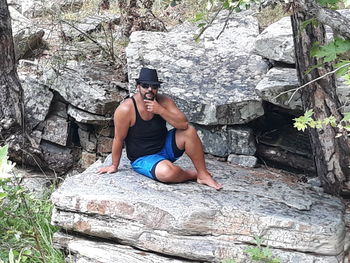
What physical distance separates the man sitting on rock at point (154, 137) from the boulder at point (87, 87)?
174 cm

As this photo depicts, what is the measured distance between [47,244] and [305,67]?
9.64 ft

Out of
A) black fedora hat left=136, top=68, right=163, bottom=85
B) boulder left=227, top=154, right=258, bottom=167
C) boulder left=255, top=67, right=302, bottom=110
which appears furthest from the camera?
boulder left=227, top=154, right=258, bottom=167

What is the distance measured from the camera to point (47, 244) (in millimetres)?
5219

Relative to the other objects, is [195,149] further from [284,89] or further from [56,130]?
[56,130]

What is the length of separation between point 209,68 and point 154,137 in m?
1.76

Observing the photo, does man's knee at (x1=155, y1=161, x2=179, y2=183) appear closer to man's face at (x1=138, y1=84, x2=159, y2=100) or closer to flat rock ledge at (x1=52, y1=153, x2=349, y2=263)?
flat rock ledge at (x1=52, y1=153, x2=349, y2=263)

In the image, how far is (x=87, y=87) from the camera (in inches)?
279

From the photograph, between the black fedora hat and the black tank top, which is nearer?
the black fedora hat

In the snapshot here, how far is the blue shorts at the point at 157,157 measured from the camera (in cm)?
521

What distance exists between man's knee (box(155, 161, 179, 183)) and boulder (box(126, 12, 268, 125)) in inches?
47.7

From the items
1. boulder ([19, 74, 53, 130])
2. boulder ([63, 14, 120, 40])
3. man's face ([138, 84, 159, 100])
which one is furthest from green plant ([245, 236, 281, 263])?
boulder ([63, 14, 120, 40])

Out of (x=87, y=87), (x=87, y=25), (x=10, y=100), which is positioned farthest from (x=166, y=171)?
(x=87, y=25)

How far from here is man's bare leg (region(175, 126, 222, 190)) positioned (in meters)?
5.12

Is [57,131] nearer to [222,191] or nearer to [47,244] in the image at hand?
[47,244]
